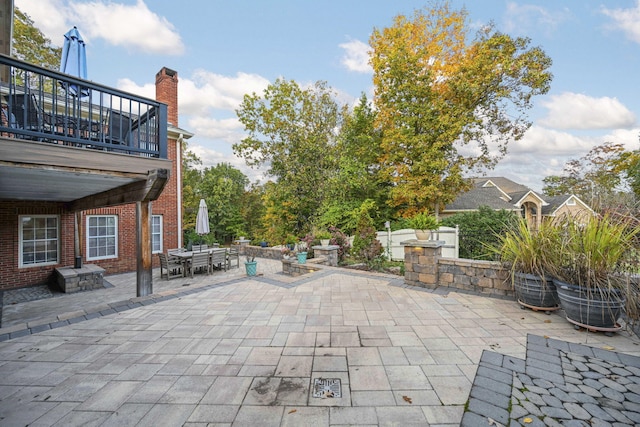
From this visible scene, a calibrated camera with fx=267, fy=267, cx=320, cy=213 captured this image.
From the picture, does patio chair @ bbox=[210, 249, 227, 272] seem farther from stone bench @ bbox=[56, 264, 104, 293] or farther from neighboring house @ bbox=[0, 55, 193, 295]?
stone bench @ bbox=[56, 264, 104, 293]

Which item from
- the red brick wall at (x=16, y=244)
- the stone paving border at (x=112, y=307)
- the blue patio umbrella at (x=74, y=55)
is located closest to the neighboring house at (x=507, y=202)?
the stone paving border at (x=112, y=307)

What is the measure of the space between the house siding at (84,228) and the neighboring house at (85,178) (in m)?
0.02

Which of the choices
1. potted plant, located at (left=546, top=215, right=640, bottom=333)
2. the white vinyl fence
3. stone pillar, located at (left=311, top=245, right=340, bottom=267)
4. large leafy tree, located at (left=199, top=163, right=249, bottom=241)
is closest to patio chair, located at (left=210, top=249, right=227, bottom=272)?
stone pillar, located at (left=311, top=245, right=340, bottom=267)

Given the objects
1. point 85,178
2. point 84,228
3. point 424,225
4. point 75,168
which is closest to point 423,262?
point 424,225

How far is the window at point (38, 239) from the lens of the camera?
7.11 meters

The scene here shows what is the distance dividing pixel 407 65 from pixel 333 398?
13.6m

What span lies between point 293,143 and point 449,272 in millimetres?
10527

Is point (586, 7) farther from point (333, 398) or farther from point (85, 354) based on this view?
point (85, 354)

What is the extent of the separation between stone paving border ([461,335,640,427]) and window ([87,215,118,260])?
10.3 meters

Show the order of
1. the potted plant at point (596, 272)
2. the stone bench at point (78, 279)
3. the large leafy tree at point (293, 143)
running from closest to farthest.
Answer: the potted plant at point (596, 272) → the stone bench at point (78, 279) → the large leafy tree at point (293, 143)

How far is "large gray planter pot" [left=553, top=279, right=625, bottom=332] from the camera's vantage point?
3.14 m

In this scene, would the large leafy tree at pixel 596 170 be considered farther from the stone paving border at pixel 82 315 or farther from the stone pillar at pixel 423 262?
the stone paving border at pixel 82 315

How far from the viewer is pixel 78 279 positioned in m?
6.61

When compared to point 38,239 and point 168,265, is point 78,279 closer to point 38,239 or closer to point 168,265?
point 168,265
